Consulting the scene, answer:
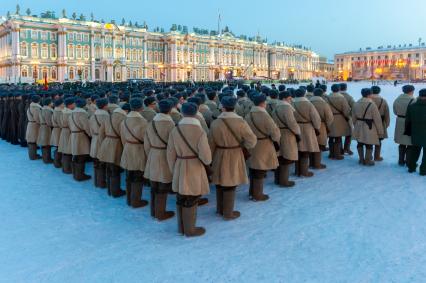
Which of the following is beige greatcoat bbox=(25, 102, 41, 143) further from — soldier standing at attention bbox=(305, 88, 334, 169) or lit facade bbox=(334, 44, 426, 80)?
lit facade bbox=(334, 44, 426, 80)

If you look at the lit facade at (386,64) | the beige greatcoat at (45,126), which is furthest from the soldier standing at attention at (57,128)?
the lit facade at (386,64)

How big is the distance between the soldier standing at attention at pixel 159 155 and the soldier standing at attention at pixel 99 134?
146 centimetres

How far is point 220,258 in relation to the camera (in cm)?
423

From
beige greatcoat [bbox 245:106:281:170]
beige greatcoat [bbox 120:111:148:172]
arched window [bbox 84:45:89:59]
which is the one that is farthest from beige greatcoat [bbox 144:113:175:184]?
arched window [bbox 84:45:89:59]

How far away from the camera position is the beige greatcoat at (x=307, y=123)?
7.08 metres

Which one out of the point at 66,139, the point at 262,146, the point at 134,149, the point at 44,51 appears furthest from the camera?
the point at 44,51

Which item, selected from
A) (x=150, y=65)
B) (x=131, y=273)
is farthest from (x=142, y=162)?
(x=150, y=65)

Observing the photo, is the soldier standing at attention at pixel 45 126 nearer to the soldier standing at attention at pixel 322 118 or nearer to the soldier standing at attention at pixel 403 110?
the soldier standing at attention at pixel 322 118

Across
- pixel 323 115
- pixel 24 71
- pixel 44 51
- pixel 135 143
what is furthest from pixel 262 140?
pixel 44 51

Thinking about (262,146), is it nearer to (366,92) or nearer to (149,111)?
(149,111)

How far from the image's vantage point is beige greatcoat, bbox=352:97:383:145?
785 cm

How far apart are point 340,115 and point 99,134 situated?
4.84 metres

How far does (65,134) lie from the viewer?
7.61m

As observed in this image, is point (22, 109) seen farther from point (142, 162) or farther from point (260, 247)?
point (260, 247)
